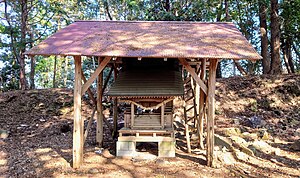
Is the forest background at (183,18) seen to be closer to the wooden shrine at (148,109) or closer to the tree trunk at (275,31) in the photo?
the tree trunk at (275,31)

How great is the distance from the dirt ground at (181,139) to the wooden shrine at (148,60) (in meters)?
0.50

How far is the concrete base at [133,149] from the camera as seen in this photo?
23.2 feet

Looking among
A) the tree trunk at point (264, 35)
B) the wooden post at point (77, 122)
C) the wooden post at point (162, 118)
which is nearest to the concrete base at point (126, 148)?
the wooden post at point (162, 118)

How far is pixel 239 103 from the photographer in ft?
43.1

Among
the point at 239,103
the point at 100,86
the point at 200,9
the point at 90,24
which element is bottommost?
the point at 239,103

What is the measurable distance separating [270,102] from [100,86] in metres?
9.11

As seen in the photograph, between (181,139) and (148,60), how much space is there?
10.2 feet

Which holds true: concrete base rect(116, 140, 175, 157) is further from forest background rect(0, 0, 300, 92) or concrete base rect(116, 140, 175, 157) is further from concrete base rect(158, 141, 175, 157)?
forest background rect(0, 0, 300, 92)

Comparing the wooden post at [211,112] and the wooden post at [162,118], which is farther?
the wooden post at [162,118]

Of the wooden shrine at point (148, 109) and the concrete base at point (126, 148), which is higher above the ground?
the wooden shrine at point (148, 109)

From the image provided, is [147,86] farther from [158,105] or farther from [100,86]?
[100,86]

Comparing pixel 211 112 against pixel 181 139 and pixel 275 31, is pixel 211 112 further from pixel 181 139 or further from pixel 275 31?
pixel 275 31

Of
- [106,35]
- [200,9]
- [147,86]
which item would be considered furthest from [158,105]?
[200,9]

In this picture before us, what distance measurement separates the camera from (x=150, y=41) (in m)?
6.70
